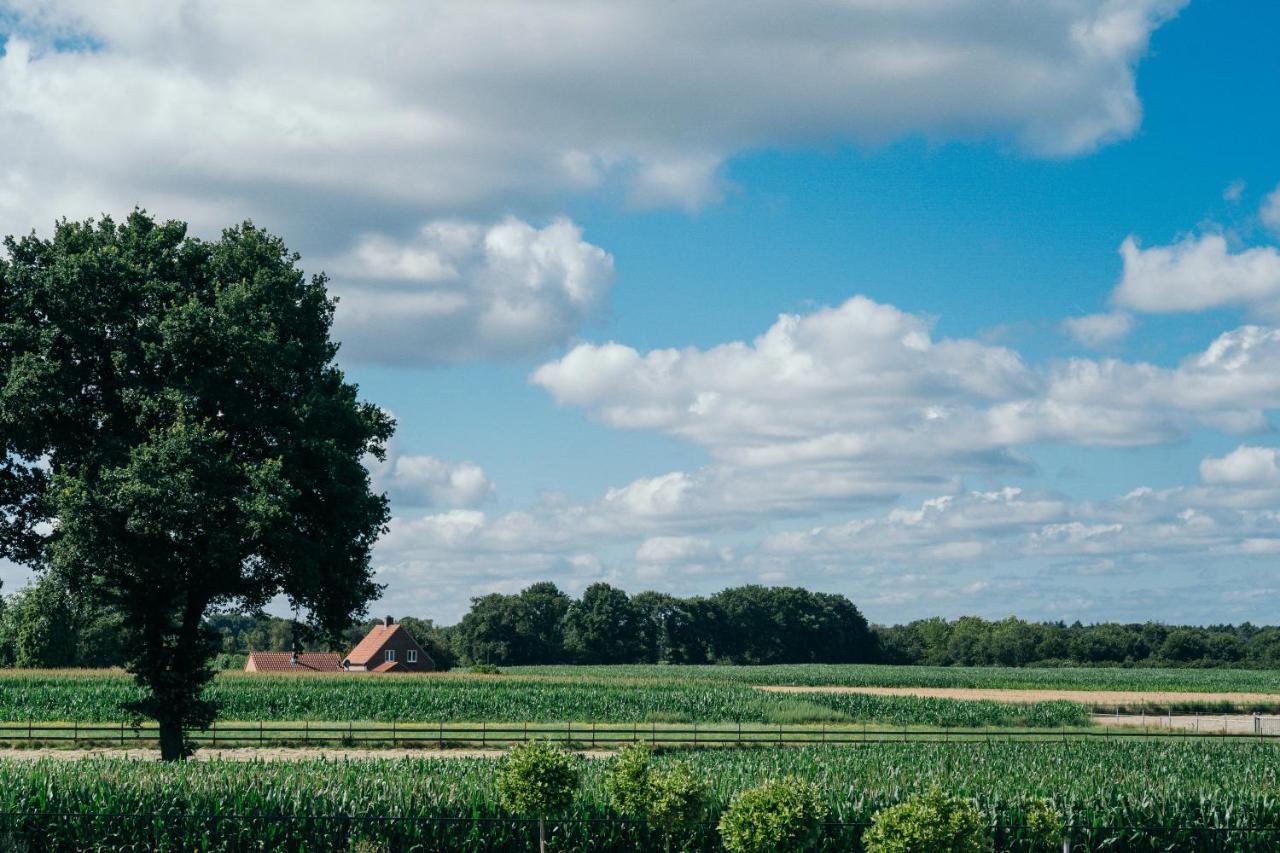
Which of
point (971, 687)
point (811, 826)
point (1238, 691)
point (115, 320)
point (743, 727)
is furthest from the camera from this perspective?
point (971, 687)

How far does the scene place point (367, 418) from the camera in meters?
39.1

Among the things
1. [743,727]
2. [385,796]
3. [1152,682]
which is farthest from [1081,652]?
[385,796]

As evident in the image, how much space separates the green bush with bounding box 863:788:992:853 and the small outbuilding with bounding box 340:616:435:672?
108129mm

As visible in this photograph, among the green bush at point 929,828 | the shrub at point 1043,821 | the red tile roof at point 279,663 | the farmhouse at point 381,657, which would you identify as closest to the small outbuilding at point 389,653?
the farmhouse at point 381,657

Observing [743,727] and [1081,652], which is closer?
[743,727]

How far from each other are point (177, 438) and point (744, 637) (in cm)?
15667

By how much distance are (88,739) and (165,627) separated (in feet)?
43.1

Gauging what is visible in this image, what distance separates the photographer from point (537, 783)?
21500mm

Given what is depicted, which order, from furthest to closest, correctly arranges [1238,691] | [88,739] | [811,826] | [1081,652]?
[1081,652] < [1238,691] < [88,739] < [811,826]

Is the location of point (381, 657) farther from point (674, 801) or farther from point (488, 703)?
point (674, 801)

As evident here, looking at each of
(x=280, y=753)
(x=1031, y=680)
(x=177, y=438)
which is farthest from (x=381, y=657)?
(x=177, y=438)

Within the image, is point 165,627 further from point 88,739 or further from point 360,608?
point 88,739

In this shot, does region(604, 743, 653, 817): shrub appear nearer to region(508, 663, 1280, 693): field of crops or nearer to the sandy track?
the sandy track

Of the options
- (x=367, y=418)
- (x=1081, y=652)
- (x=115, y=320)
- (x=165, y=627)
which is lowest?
(x=1081, y=652)
